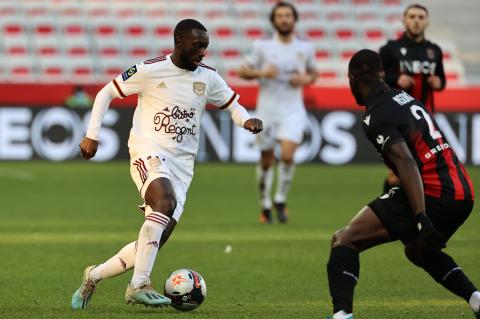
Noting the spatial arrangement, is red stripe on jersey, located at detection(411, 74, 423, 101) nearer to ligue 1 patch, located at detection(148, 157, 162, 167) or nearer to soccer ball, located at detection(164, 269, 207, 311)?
ligue 1 patch, located at detection(148, 157, 162, 167)

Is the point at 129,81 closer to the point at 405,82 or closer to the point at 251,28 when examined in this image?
the point at 405,82

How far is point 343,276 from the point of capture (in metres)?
6.09

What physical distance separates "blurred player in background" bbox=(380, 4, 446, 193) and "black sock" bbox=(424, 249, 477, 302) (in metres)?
4.69

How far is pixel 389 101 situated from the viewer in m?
6.11

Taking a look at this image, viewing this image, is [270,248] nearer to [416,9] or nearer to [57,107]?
[416,9]

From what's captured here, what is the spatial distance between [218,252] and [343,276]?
4.32 meters

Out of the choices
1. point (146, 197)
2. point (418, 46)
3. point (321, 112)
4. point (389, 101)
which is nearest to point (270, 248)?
point (418, 46)

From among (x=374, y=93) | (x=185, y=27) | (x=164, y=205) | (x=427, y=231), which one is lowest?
→ (x=164, y=205)

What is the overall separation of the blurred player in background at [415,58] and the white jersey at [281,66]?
275 centimetres

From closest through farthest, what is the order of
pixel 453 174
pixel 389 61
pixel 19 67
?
pixel 453 174 < pixel 389 61 < pixel 19 67

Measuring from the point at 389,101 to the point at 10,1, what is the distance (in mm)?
21842

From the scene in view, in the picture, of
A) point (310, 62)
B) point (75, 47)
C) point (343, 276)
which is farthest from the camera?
point (75, 47)

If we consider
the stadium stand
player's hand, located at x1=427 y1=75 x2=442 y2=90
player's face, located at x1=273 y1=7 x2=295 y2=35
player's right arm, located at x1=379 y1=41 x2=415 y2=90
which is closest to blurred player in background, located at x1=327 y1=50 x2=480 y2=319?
player's right arm, located at x1=379 y1=41 x2=415 y2=90

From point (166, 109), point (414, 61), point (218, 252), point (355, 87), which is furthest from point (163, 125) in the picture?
point (414, 61)
